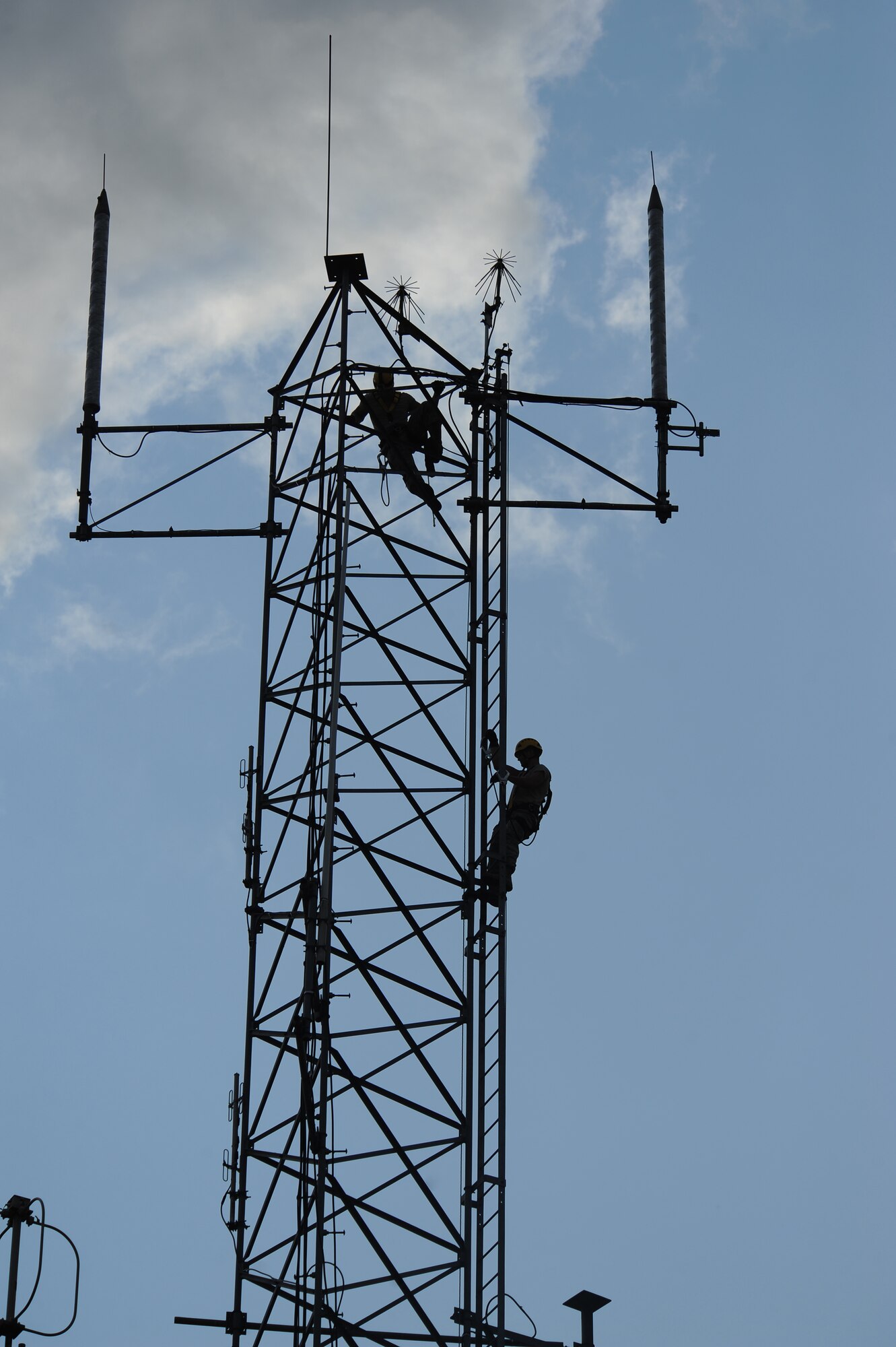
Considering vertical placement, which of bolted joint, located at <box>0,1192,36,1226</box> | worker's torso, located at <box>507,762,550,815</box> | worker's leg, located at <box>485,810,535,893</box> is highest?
worker's torso, located at <box>507,762,550,815</box>

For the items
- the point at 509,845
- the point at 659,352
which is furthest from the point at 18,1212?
the point at 659,352

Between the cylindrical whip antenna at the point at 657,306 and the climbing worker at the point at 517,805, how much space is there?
4209mm

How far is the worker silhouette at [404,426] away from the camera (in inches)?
1009

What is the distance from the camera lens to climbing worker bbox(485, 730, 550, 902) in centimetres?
2475

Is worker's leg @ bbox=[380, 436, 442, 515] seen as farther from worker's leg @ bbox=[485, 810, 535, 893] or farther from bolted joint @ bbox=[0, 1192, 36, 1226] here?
bolted joint @ bbox=[0, 1192, 36, 1226]

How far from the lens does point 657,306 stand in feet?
87.0

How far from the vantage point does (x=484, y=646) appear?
990 inches

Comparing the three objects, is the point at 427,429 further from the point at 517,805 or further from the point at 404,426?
the point at 517,805

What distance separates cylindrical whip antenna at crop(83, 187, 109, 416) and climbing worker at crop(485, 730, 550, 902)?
592 centimetres

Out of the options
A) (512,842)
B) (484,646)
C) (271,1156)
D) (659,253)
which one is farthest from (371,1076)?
(659,253)

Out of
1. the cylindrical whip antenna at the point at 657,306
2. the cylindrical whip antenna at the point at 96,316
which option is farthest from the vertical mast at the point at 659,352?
the cylindrical whip antenna at the point at 96,316

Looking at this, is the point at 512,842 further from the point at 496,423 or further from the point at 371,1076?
the point at 496,423

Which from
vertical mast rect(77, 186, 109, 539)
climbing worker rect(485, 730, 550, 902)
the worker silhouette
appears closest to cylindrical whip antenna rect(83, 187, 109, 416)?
vertical mast rect(77, 186, 109, 539)

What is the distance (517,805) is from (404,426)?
13.9 ft
